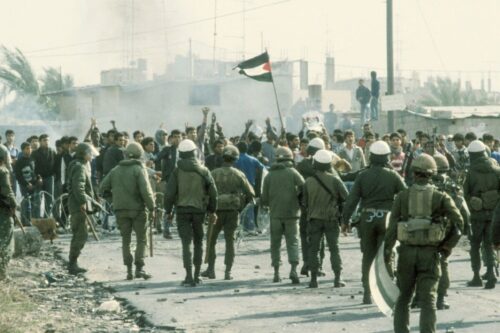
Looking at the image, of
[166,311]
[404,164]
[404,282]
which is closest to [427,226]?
[404,282]

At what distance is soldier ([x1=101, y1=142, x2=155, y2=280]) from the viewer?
15.4m

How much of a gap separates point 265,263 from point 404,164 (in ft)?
15.0

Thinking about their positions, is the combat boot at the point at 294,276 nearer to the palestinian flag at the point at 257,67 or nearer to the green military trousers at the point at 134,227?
the green military trousers at the point at 134,227

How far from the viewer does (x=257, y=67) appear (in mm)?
25641

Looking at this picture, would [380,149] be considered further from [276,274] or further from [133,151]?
[133,151]

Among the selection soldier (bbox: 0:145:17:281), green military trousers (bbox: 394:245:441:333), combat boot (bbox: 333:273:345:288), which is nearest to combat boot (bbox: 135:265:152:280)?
soldier (bbox: 0:145:17:281)

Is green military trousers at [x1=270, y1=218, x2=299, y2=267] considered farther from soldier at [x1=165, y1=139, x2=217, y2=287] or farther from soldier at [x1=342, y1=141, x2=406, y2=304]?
soldier at [x1=342, y1=141, x2=406, y2=304]

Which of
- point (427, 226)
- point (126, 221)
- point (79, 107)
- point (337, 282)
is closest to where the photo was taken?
point (427, 226)

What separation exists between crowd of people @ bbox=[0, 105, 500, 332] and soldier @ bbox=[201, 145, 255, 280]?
0.02m

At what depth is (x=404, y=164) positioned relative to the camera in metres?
20.9

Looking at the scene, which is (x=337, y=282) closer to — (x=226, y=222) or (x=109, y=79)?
(x=226, y=222)

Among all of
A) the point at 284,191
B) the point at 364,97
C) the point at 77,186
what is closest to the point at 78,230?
the point at 77,186

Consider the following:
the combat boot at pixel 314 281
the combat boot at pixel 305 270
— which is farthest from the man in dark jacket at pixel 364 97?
the combat boot at pixel 314 281

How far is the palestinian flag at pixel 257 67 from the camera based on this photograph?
83.8 feet
